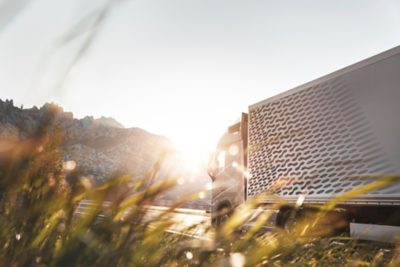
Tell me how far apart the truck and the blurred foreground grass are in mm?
5588

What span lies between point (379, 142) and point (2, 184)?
755cm

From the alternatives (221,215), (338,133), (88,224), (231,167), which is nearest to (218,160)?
(231,167)

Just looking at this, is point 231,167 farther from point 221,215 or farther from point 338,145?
point 338,145

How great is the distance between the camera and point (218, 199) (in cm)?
1259

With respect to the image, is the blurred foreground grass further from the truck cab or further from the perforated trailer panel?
the truck cab

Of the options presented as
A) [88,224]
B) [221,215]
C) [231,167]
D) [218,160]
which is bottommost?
[221,215]

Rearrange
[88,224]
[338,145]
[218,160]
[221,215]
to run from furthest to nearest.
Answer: [218,160] → [221,215] → [338,145] → [88,224]

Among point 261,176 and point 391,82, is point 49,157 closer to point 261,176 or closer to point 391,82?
point 391,82

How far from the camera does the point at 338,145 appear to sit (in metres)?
8.73

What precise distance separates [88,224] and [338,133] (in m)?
8.09

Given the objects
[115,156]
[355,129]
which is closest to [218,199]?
[355,129]

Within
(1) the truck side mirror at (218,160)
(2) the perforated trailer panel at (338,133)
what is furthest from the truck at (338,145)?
(1) the truck side mirror at (218,160)

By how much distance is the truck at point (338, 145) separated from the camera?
781 centimetres

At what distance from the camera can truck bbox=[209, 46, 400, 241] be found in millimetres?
7809
